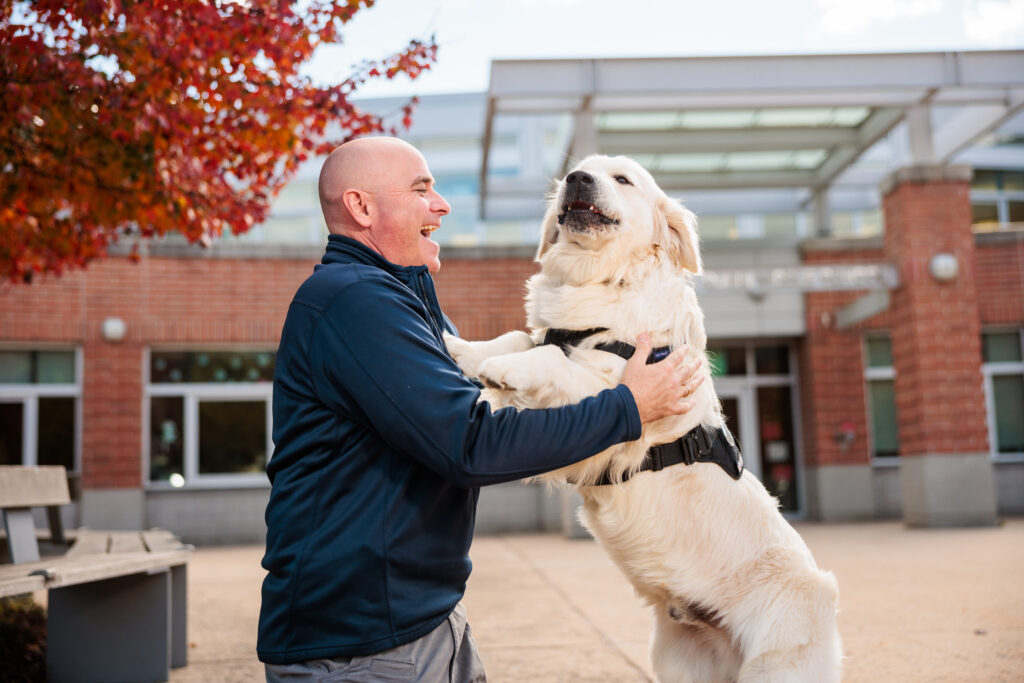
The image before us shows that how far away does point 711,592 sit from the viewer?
2705 millimetres

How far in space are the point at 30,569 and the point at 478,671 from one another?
2.50 meters

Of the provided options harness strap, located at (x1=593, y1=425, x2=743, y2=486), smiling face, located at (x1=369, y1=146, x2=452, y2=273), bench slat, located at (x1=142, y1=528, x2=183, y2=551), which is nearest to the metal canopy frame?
bench slat, located at (x1=142, y1=528, x2=183, y2=551)

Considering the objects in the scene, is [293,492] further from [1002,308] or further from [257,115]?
[1002,308]

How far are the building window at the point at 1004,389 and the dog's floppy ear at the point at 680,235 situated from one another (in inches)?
538

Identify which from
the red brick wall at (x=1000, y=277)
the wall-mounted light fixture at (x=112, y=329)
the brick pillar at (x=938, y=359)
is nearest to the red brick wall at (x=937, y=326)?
the brick pillar at (x=938, y=359)

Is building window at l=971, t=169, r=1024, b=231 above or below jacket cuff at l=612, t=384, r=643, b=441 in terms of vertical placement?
above

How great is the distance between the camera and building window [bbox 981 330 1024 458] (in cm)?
1454

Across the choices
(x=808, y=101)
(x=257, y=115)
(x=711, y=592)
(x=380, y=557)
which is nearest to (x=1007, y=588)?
(x=711, y=592)

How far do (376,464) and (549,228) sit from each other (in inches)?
61.3

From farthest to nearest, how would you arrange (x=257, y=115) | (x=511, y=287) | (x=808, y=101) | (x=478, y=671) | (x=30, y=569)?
(x=511, y=287) < (x=808, y=101) < (x=257, y=115) < (x=30, y=569) < (x=478, y=671)

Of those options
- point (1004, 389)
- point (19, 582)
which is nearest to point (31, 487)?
point (19, 582)

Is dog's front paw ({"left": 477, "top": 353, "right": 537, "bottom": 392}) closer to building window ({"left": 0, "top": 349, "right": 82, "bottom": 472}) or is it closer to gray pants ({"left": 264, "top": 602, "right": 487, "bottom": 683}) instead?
gray pants ({"left": 264, "top": 602, "right": 487, "bottom": 683})

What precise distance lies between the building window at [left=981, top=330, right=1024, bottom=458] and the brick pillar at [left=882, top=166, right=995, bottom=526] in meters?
2.66

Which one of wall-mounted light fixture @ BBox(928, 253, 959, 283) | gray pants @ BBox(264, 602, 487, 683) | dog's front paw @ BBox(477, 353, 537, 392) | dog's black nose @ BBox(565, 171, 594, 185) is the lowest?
gray pants @ BBox(264, 602, 487, 683)
